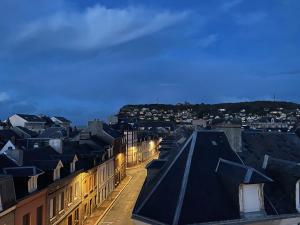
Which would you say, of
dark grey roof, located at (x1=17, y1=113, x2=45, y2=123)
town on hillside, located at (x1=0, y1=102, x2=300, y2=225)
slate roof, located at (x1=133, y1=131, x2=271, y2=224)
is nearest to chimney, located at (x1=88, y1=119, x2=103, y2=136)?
town on hillside, located at (x1=0, y1=102, x2=300, y2=225)

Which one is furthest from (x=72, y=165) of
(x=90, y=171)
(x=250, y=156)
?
(x=250, y=156)

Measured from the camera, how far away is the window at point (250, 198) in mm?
22480

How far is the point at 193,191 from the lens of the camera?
73.9 ft

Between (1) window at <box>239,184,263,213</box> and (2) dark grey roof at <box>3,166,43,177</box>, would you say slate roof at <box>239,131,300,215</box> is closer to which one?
(1) window at <box>239,184,263,213</box>

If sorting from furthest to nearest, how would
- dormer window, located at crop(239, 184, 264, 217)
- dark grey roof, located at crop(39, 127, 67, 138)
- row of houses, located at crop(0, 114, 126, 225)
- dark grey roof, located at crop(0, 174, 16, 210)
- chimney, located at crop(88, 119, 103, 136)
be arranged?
dark grey roof, located at crop(39, 127, 67, 138), chimney, located at crop(88, 119, 103, 136), row of houses, located at crop(0, 114, 126, 225), dark grey roof, located at crop(0, 174, 16, 210), dormer window, located at crop(239, 184, 264, 217)

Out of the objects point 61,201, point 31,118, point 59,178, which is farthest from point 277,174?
point 31,118

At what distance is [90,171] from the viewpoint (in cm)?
5388

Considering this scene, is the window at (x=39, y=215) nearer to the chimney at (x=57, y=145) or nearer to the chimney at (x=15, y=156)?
the chimney at (x=15, y=156)

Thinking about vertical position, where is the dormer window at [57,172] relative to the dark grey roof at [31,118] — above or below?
below

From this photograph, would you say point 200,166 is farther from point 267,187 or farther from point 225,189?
point 267,187

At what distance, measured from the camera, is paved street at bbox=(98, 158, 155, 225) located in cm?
4972

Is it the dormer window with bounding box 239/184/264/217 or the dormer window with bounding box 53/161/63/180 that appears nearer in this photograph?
the dormer window with bounding box 239/184/264/217

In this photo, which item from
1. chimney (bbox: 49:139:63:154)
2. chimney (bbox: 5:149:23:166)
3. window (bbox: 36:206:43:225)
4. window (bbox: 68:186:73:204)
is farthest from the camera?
chimney (bbox: 49:139:63:154)

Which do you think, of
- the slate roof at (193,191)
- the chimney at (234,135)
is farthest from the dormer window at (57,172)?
the slate roof at (193,191)
